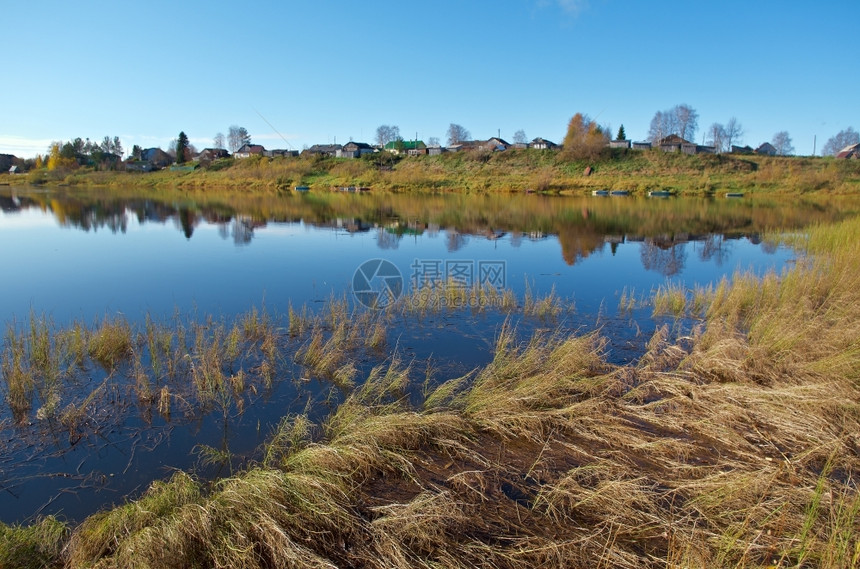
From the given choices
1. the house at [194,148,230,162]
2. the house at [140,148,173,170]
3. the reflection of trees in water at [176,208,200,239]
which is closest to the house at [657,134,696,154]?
the reflection of trees in water at [176,208,200,239]

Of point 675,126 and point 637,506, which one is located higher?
point 675,126

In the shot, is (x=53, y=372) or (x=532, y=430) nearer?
(x=532, y=430)

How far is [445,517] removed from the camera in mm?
3318

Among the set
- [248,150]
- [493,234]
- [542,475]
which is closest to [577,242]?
[493,234]

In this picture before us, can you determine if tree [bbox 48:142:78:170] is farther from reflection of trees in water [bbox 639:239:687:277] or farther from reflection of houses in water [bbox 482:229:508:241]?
reflection of trees in water [bbox 639:239:687:277]

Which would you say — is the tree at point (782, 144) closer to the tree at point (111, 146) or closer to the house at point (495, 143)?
the house at point (495, 143)

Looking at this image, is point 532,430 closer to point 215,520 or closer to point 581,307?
point 215,520

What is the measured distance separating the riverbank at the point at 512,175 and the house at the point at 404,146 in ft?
56.6

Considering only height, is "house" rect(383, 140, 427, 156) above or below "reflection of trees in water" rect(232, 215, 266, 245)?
above

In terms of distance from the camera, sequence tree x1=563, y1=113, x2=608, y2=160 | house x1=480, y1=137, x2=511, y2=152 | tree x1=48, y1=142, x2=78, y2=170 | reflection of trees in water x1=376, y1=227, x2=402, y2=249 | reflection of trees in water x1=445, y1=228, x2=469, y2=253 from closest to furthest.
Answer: reflection of trees in water x1=445, y1=228, x2=469, y2=253 → reflection of trees in water x1=376, y1=227, x2=402, y2=249 → tree x1=563, y1=113, x2=608, y2=160 → tree x1=48, y1=142, x2=78, y2=170 → house x1=480, y1=137, x2=511, y2=152

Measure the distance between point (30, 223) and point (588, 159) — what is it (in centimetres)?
6603

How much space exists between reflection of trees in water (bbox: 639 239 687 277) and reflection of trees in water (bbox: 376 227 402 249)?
370 inches

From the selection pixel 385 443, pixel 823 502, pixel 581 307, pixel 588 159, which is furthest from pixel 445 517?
pixel 588 159

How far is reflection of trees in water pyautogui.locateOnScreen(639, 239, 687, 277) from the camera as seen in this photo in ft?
49.3
